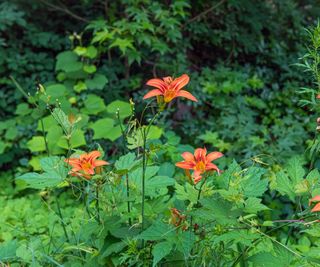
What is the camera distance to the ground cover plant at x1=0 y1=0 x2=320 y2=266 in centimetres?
155

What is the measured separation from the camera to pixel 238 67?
4.54m

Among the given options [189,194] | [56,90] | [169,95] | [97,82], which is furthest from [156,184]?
[97,82]

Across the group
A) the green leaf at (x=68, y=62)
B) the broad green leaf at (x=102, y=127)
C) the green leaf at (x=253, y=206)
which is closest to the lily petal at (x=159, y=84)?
the green leaf at (x=253, y=206)

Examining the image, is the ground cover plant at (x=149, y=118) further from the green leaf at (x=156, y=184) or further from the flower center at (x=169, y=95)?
the flower center at (x=169, y=95)

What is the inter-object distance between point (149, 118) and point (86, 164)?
2.42 metres

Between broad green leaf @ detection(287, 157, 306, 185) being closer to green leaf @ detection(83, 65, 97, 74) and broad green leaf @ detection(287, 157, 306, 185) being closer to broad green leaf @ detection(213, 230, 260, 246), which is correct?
broad green leaf @ detection(213, 230, 260, 246)

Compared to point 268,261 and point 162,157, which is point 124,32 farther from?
point 268,261

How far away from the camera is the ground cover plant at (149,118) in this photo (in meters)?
1.55

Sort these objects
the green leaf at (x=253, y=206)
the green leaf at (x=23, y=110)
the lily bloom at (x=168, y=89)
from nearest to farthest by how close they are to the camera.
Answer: the lily bloom at (x=168, y=89) < the green leaf at (x=253, y=206) < the green leaf at (x=23, y=110)

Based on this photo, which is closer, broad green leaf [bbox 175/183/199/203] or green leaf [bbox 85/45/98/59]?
broad green leaf [bbox 175/183/199/203]

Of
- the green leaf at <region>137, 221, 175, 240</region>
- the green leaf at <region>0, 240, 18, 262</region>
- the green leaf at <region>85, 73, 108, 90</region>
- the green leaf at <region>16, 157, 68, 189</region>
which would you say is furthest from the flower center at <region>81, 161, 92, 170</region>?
the green leaf at <region>85, 73, 108, 90</region>

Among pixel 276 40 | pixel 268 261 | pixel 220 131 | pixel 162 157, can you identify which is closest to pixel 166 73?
pixel 220 131

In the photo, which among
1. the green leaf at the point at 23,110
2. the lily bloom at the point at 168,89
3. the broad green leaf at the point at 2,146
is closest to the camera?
the lily bloom at the point at 168,89

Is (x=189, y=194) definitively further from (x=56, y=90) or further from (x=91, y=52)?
(x=91, y=52)
